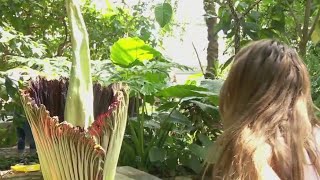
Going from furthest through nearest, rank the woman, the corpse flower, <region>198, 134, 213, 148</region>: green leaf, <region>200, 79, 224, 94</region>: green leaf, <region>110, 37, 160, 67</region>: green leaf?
<region>110, 37, 160, 67</region>: green leaf → <region>198, 134, 213, 148</region>: green leaf → <region>200, 79, 224, 94</region>: green leaf → the corpse flower → the woman

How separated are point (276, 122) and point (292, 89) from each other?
8cm

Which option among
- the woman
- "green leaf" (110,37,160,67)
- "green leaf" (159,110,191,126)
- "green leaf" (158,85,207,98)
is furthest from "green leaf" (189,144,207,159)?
the woman

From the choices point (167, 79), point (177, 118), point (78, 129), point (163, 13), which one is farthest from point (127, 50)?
point (78, 129)

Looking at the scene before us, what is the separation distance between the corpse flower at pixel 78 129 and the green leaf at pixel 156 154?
1240 mm

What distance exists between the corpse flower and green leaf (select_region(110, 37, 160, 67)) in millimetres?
1500

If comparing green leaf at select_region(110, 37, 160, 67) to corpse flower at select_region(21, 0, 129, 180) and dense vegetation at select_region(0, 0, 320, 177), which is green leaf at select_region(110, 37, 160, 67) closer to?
dense vegetation at select_region(0, 0, 320, 177)

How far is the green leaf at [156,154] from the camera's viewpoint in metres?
2.58

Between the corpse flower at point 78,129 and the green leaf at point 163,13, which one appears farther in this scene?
the green leaf at point 163,13

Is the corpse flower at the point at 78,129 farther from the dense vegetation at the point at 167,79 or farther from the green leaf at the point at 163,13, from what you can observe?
the green leaf at the point at 163,13

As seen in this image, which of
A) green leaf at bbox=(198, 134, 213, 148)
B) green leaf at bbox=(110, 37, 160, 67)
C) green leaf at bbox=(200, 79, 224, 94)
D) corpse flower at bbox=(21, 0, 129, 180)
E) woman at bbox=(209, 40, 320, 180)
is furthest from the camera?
green leaf at bbox=(110, 37, 160, 67)

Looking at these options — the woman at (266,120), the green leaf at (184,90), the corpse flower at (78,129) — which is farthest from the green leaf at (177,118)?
the woman at (266,120)

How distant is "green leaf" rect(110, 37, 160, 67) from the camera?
2.88 metres

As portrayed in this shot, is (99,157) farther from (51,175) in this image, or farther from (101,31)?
(101,31)

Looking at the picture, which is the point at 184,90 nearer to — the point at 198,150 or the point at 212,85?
the point at 212,85
